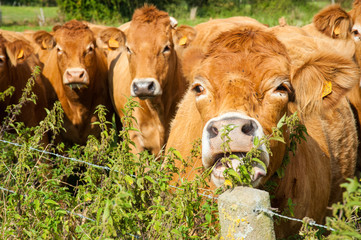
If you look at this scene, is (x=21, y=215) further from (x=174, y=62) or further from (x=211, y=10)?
(x=211, y=10)

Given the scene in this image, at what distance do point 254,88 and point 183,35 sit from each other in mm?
4284

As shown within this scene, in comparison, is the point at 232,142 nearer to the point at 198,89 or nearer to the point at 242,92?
the point at 242,92

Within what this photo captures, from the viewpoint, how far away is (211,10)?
35.4m

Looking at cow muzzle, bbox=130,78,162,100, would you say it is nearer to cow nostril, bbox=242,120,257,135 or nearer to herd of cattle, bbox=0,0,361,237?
→ herd of cattle, bbox=0,0,361,237

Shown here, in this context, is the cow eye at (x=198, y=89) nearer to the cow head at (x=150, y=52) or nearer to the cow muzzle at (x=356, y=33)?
the cow head at (x=150, y=52)

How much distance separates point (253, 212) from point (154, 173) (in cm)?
76

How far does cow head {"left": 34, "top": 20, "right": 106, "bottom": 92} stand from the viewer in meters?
6.89

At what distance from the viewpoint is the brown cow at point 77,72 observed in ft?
23.2

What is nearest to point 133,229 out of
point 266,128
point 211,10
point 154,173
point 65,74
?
point 154,173

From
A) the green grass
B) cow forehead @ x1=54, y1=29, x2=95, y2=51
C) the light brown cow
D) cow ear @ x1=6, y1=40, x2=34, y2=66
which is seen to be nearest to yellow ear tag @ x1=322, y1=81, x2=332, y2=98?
the light brown cow

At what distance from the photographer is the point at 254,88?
2.87m

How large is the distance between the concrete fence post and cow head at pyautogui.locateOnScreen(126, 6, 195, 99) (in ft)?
12.9

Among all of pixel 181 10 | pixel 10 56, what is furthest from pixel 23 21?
pixel 10 56

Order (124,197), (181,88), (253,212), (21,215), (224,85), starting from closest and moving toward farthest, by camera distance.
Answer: (253,212) < (124,197) < (224,85) < (21,215) < (181,88)
